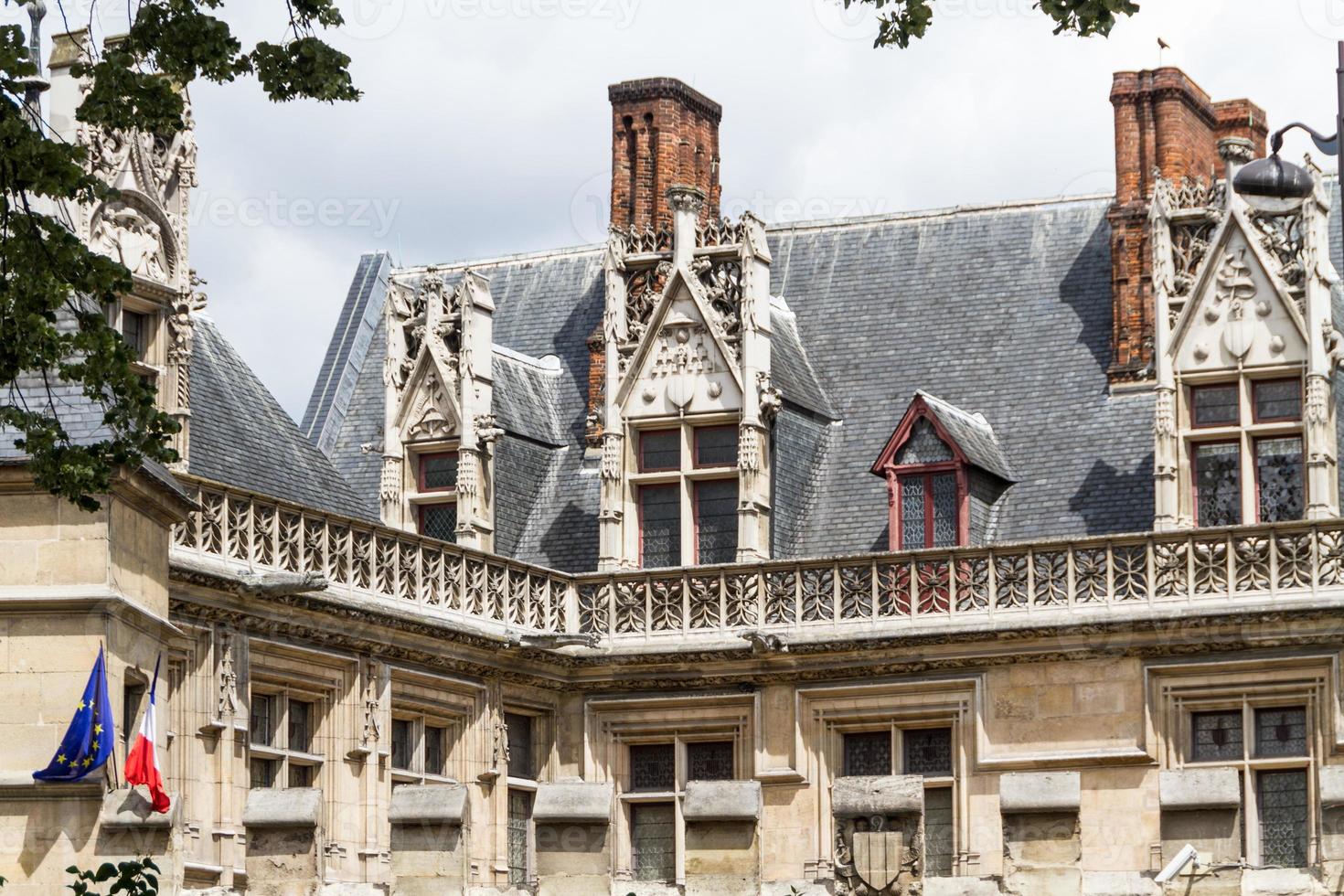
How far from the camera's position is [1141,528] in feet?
95.7

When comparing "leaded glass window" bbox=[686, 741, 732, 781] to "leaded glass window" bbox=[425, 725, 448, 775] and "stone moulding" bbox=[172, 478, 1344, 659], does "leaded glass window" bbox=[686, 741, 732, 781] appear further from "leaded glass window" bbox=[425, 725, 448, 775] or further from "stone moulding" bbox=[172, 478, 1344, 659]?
"leaded glass window" bbox=[425, 725, 448, 775]

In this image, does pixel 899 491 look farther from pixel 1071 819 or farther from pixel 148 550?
pixel 148 550

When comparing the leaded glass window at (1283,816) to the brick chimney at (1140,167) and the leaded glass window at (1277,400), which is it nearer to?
the leaded glass window at (1277,400)

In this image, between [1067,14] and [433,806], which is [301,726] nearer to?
[433,806]

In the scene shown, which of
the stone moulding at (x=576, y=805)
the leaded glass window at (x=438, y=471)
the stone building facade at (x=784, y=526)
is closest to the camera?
the stone moulding at (x=576, y=805)

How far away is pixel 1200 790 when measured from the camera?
1936 cm

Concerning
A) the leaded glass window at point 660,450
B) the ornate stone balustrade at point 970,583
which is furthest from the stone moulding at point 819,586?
the leaded glass window at point 660,450

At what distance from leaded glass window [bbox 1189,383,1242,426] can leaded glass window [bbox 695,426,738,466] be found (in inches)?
174

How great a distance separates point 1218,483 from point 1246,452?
39 centimetres

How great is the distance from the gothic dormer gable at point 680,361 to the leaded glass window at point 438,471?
5.81 feet

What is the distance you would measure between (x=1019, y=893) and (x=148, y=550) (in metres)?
5.70

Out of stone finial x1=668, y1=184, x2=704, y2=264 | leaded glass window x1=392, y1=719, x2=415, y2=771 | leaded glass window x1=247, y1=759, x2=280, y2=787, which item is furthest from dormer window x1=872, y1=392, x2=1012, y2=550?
leaded glass window x1=247, y1=759, x2=280, y2=787

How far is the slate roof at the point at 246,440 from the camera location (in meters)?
27.3

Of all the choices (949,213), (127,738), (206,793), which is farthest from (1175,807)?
(949,213)
